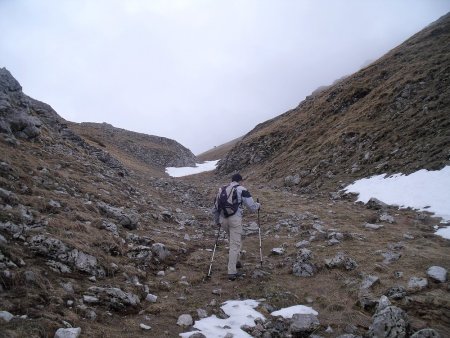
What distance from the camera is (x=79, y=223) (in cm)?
1050

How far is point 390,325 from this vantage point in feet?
22.0

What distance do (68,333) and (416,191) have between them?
16232mm

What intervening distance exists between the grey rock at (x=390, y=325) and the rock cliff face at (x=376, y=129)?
12.9 m

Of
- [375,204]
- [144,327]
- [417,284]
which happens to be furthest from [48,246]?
[375,204]

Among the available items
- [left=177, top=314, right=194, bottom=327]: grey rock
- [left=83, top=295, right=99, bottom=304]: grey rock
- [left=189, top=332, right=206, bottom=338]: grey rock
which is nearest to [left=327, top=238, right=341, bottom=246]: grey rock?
[left=177, top=314, right=194, bottom=327]: grey rock

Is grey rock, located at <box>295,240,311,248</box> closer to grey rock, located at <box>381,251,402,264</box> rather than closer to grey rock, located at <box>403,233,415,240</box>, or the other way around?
grey rock, located at <box>381,251,402,264</box>

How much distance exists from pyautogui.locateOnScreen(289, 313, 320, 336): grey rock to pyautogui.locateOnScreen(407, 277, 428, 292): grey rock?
8.39 feet

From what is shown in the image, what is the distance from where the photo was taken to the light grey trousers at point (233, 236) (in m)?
10.7

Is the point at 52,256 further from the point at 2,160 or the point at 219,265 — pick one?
the point at 2,160

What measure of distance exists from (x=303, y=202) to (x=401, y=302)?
44.7 feet

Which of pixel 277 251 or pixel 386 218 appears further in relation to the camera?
pixel 386 218

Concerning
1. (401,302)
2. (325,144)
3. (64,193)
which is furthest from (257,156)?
(401,302)

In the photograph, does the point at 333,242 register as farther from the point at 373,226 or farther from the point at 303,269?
the point at 373,226

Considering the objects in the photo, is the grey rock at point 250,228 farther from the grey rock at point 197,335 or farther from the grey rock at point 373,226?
the grey rock at point 197,335
